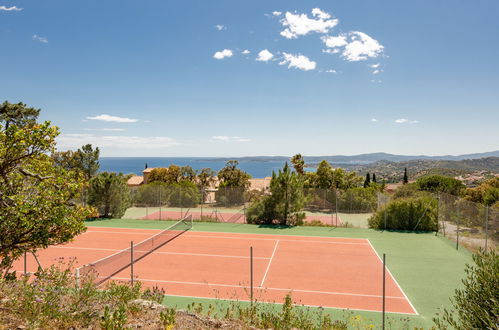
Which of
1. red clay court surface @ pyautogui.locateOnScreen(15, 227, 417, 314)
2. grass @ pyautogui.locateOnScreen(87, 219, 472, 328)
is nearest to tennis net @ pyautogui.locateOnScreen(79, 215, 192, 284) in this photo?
red clay court surface @ pyautogui.locateOnScreen(15, 227, 417, 314)

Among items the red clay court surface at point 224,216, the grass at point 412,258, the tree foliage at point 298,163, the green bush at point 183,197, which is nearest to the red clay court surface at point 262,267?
the grass at point 412,258

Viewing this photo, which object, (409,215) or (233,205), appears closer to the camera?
(409,215)

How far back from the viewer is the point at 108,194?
24.5 m

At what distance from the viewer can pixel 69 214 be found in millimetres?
6312

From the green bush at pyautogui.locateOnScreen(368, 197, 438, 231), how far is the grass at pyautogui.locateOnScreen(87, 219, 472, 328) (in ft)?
3.47

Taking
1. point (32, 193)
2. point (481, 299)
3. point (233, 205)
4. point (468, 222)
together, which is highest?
point (32, 193)

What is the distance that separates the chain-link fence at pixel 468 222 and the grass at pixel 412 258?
63 cm

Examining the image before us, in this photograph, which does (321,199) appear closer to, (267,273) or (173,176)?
(267,273)

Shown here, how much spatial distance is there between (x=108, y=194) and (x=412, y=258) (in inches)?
782

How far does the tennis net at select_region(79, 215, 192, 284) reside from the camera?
37.6ft

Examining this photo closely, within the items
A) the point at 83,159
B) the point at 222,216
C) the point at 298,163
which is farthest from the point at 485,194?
the point at 83,159

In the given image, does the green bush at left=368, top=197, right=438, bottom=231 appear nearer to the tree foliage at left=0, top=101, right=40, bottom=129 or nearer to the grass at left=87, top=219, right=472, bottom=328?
the grass at left=87, top=219, right=472, bottom=328

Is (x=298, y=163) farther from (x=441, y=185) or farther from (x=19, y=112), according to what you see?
(x=19, y=112)

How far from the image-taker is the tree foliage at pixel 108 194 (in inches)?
958
